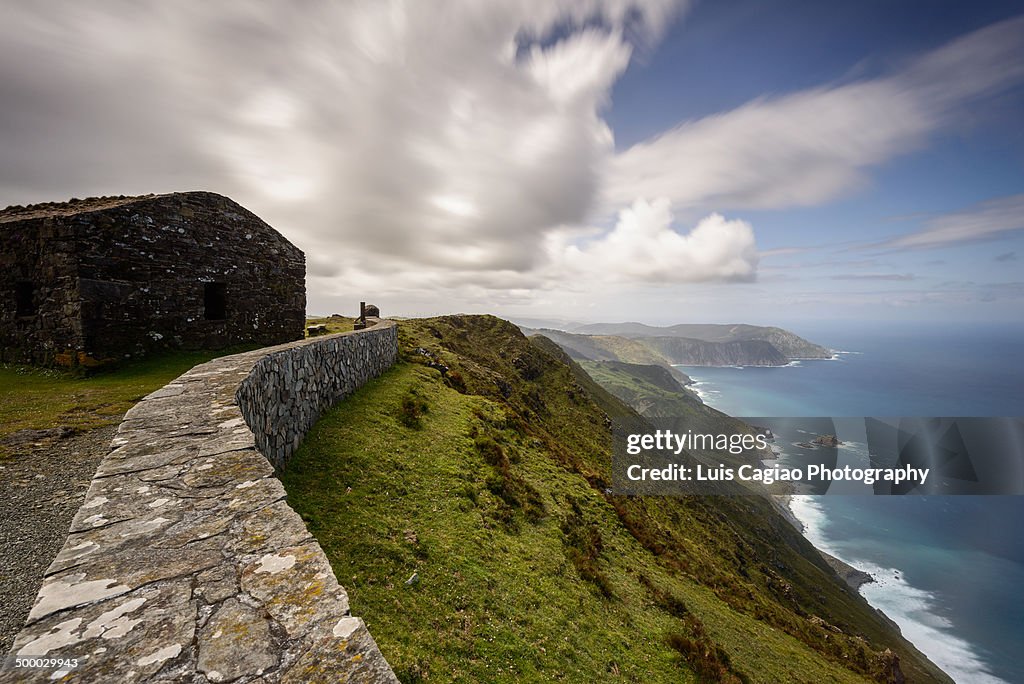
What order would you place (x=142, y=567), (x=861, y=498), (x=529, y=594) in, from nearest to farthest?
(x=142, y=567)
(x=529, y=594)
(x=861, y=498)

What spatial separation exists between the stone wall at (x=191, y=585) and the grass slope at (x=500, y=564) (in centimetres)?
436

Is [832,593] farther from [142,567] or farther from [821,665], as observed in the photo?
[142,567]

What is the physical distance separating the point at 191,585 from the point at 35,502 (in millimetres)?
6101

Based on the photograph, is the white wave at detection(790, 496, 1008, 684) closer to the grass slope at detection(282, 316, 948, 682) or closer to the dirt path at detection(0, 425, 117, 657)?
the grass slope at detection(282, 316, 948, 682)

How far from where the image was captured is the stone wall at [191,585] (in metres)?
2.70

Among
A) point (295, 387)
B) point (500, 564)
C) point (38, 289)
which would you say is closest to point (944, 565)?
point (500, 564)

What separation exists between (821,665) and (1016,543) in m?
174

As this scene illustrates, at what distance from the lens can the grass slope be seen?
8.48 m

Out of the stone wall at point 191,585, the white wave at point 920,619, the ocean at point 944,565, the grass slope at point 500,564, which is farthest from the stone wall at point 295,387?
the ocean at point 944,565

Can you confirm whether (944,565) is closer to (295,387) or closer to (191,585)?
(295,387)

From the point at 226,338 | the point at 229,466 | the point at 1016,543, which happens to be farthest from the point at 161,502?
the point at 1016,543

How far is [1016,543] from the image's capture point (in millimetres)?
121188

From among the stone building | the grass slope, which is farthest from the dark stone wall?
the grass slope

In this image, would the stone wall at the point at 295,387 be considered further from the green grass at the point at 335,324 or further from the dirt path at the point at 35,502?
the green grass at the point at 335,324
